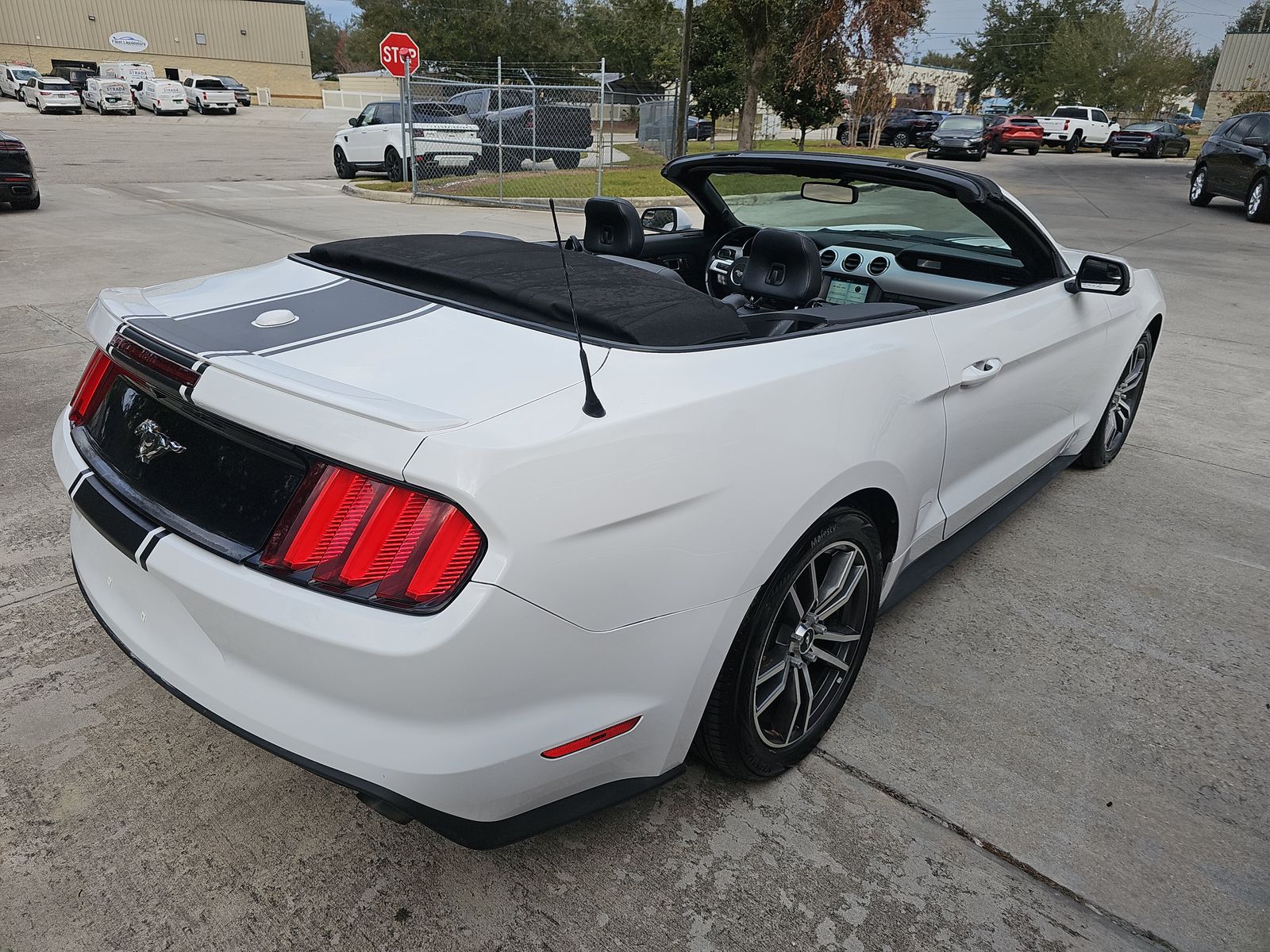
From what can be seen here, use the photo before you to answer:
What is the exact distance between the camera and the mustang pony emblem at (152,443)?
1905mm

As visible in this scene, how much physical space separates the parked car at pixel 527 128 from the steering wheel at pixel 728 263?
12108mm

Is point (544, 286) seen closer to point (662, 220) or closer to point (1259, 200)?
point (662, 220)

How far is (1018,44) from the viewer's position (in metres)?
64.4

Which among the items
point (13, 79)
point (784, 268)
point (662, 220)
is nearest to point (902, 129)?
point (662, 220)

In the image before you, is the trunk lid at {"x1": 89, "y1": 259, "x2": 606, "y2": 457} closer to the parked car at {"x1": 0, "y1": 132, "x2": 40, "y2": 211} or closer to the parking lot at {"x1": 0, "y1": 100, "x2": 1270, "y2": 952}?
the parking lot at {"x1": 0, "y1": 100, "x2": 1270, "y2": 952}

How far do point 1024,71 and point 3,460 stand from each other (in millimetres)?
71792

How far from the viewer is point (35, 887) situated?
6.31ft

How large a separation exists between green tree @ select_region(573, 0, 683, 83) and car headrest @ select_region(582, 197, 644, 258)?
37.2 m

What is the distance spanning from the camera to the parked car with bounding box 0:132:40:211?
444 inches

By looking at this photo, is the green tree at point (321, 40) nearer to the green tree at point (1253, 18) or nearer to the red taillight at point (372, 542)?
the green tree at point (1253, 18)

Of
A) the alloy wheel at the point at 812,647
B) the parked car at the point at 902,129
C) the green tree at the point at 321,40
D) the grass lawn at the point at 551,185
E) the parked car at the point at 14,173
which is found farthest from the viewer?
the green tree at the point at 321,40

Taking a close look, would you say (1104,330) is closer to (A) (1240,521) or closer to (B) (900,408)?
(A) (1240,521)

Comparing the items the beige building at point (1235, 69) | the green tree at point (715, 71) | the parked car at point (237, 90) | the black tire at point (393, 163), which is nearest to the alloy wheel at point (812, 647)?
the black tire at point (393, 163)

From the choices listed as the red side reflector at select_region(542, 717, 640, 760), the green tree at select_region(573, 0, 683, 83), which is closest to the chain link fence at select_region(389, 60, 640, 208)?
the red side reflector at select_region(542, 717, 640, 760)
